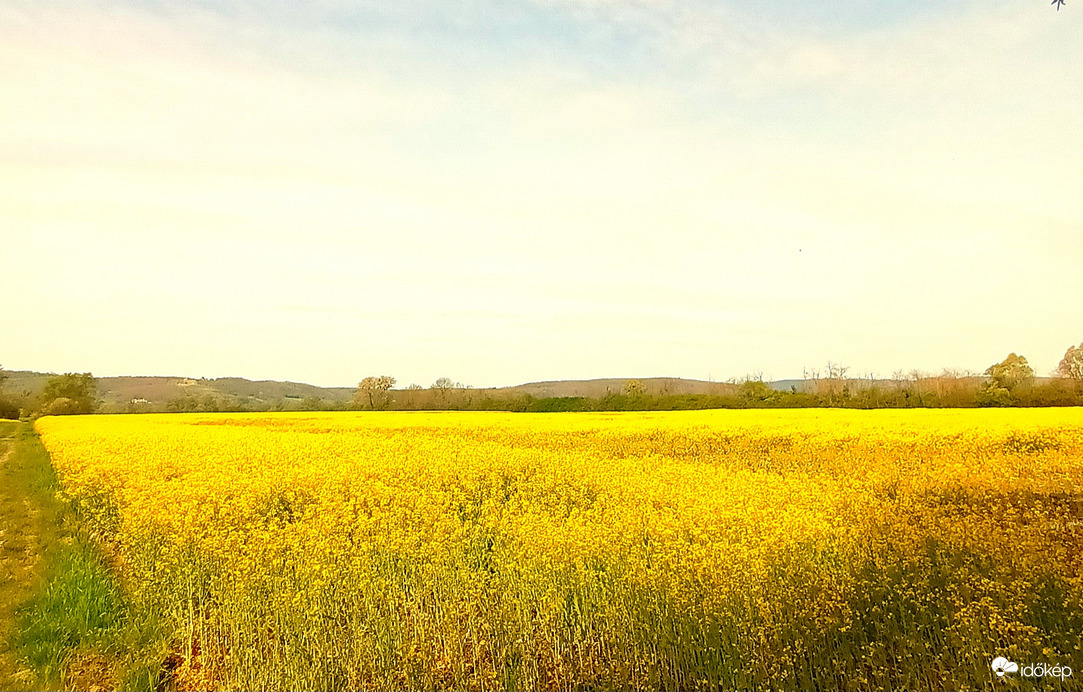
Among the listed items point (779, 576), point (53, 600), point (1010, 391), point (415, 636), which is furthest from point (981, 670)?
point (1010, 391)

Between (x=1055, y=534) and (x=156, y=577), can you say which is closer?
(x=1055, y=534)

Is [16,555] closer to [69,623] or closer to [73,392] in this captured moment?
[69,623]

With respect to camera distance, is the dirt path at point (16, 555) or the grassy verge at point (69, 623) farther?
the dirt path at point (16, 555)

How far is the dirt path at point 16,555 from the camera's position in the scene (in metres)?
5.92

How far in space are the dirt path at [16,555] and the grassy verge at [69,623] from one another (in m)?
0.01

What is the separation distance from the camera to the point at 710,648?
5.23 metres

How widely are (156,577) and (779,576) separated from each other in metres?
7.04

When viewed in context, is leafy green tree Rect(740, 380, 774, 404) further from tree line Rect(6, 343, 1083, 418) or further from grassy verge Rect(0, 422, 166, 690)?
grassy verge Rect(0, 422, 166, 690)

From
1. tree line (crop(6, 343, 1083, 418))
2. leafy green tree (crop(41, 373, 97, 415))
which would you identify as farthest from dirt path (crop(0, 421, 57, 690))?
leafy green tree (crop(41, 373, 97, 415))

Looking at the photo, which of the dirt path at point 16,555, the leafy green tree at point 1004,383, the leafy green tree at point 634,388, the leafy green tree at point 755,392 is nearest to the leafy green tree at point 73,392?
the leafy green tree at point 634,388

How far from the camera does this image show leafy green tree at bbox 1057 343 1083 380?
3497 centimetres

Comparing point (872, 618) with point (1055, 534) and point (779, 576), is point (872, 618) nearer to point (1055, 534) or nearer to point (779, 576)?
point (779, 576)

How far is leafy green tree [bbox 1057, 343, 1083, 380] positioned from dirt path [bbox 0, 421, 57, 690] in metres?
45.5

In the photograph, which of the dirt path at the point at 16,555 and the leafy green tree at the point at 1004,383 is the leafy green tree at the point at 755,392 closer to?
the leafy green tree at the point at 1004,383
